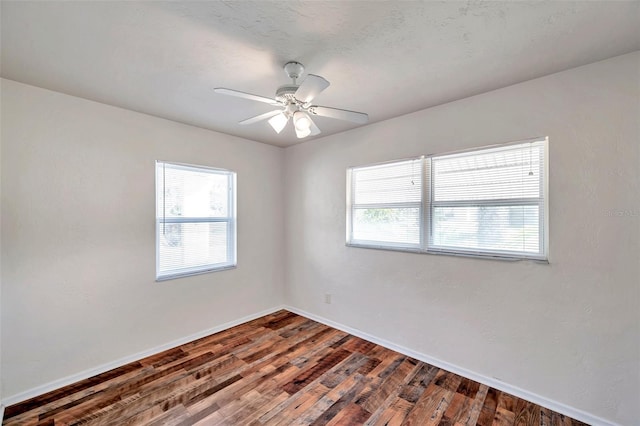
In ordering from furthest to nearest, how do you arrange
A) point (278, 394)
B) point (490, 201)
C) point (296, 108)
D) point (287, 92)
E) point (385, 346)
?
point (385, 346), point (490, 201), point (278, 394), point (296, 108), point (287, 92)

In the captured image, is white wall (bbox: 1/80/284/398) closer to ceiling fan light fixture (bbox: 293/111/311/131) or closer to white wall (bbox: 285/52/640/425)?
ceiling fan light fixture (bbox: 293/111/311/131)

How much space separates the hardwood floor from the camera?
1.90 metres

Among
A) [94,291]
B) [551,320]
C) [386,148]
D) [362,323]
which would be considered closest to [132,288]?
[94,291]

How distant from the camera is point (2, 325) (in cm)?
201

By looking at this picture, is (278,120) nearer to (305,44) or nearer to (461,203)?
(305,44)

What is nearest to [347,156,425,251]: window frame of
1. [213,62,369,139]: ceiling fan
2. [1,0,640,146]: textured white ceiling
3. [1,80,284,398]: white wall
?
[1,0,640,146]: textured white ceiling

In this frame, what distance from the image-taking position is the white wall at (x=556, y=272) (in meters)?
1.75

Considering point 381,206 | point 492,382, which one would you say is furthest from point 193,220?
point 492,382

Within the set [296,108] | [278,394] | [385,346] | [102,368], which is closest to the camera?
[296,108]

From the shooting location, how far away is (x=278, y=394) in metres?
2.16

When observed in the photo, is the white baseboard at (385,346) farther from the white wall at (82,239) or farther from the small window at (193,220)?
the small window at (193,220)

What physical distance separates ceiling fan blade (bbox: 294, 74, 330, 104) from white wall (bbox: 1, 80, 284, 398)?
1.97 meters

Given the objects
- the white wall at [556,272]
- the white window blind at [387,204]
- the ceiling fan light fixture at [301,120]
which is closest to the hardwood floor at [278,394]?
the white wall at [556,272]

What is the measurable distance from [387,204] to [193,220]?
226 cm
